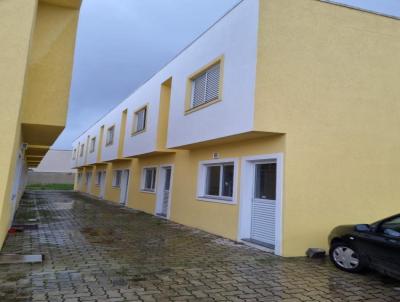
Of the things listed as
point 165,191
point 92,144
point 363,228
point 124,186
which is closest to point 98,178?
point 92,144

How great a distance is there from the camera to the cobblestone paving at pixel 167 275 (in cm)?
468

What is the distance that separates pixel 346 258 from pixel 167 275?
3.59m

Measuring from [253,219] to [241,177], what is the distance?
48.8 inches

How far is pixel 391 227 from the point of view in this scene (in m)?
5.70

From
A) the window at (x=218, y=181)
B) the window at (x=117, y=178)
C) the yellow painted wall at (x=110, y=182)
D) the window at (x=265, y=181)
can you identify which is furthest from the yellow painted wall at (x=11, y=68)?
the window at (x=117, y=178)

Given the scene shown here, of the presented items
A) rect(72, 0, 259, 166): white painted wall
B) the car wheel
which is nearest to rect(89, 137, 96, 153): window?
rect(72, 0, 259, 166): white painted wall

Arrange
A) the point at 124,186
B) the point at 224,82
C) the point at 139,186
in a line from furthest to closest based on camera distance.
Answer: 1. the point at 124,186
2. the point at 139,186
3. the point at 224,82

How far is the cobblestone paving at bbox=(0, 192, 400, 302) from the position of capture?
15.4 ft

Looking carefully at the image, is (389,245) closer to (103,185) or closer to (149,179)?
(149,179)

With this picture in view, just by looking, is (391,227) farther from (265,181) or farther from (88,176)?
(88,176)

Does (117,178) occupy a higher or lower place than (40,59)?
lower

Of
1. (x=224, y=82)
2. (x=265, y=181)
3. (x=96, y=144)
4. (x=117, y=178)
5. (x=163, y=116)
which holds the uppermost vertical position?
(x=96, y=144)

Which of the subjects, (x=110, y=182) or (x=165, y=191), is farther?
(x=110, y=182)

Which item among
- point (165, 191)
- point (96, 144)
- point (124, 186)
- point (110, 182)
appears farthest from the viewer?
point (96, 144)
